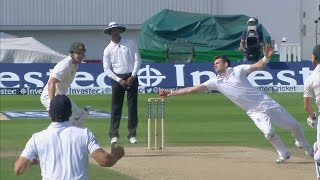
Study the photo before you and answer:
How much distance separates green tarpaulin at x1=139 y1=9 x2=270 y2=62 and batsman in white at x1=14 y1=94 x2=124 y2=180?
28136 mm

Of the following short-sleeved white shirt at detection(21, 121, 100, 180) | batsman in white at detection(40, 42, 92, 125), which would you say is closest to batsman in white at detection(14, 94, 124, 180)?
A: short-sleeved white shirt at detection(21, 121, 100, 180)

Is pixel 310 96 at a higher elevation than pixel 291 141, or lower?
higher

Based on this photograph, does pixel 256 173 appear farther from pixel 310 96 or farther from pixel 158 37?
pixel 158 37

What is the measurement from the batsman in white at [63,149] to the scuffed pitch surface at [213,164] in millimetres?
5002

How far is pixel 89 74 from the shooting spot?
29703mm

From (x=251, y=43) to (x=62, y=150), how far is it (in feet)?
80.4

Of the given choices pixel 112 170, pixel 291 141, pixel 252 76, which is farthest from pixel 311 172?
pixel 252 76

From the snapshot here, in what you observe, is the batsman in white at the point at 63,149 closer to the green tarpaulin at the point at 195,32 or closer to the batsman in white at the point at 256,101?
the batsman in white at the point at 256,101

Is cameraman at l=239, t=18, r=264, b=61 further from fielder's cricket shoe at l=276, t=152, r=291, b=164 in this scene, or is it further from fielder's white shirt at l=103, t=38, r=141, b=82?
fielder's cricket shoe at l=276, t=152, r=291, b=164

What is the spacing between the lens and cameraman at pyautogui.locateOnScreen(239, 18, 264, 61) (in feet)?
106

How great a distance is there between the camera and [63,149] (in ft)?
28.9

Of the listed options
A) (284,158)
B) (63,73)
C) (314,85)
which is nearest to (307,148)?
(284,158)

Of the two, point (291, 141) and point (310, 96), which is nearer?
point (310, 96)

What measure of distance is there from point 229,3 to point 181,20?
1024 centimetres
